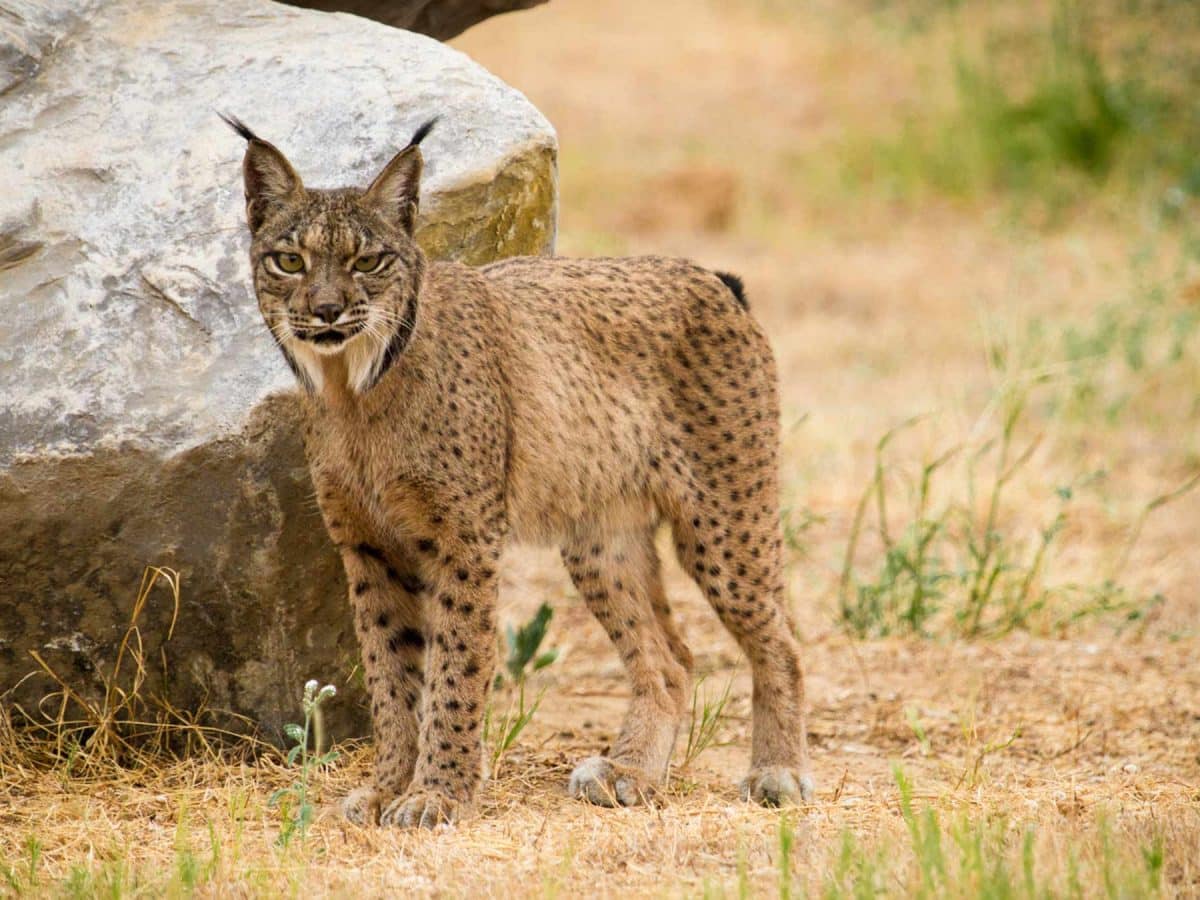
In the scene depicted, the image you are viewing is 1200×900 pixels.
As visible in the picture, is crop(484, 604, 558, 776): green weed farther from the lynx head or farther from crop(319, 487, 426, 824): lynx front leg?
the lynx head

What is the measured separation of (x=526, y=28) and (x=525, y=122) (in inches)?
597

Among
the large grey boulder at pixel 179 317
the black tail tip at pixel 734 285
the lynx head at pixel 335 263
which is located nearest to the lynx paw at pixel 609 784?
the large grey boulder at pixel 179 317

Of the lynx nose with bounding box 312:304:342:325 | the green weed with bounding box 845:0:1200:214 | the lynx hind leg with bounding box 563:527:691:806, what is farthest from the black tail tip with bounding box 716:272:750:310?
the green weed with bounding box 845:0:1200:214

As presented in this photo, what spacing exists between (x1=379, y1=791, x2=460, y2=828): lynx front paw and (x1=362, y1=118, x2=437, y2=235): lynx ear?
5.12ft

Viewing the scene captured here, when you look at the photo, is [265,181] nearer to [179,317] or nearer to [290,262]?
[290,262]

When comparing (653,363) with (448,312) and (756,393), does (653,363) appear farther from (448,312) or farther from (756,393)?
(448,312)

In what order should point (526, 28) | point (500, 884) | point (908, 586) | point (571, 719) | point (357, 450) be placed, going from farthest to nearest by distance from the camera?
point (526, 28) < point (908, 586) < point (571, 719) < point (357, 450) < point (500, 884)

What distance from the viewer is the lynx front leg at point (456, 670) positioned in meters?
4.62

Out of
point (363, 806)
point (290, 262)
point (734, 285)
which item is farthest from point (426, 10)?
point (363, 806)

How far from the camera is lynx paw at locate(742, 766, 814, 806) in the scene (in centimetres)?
502

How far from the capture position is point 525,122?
17.2ft

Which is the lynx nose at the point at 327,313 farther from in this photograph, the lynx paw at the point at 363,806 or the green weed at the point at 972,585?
the green weed at the point at 972,585

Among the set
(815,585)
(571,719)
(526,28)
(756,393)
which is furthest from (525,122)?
(526,28)

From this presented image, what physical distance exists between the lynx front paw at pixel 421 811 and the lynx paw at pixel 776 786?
1018 mm
